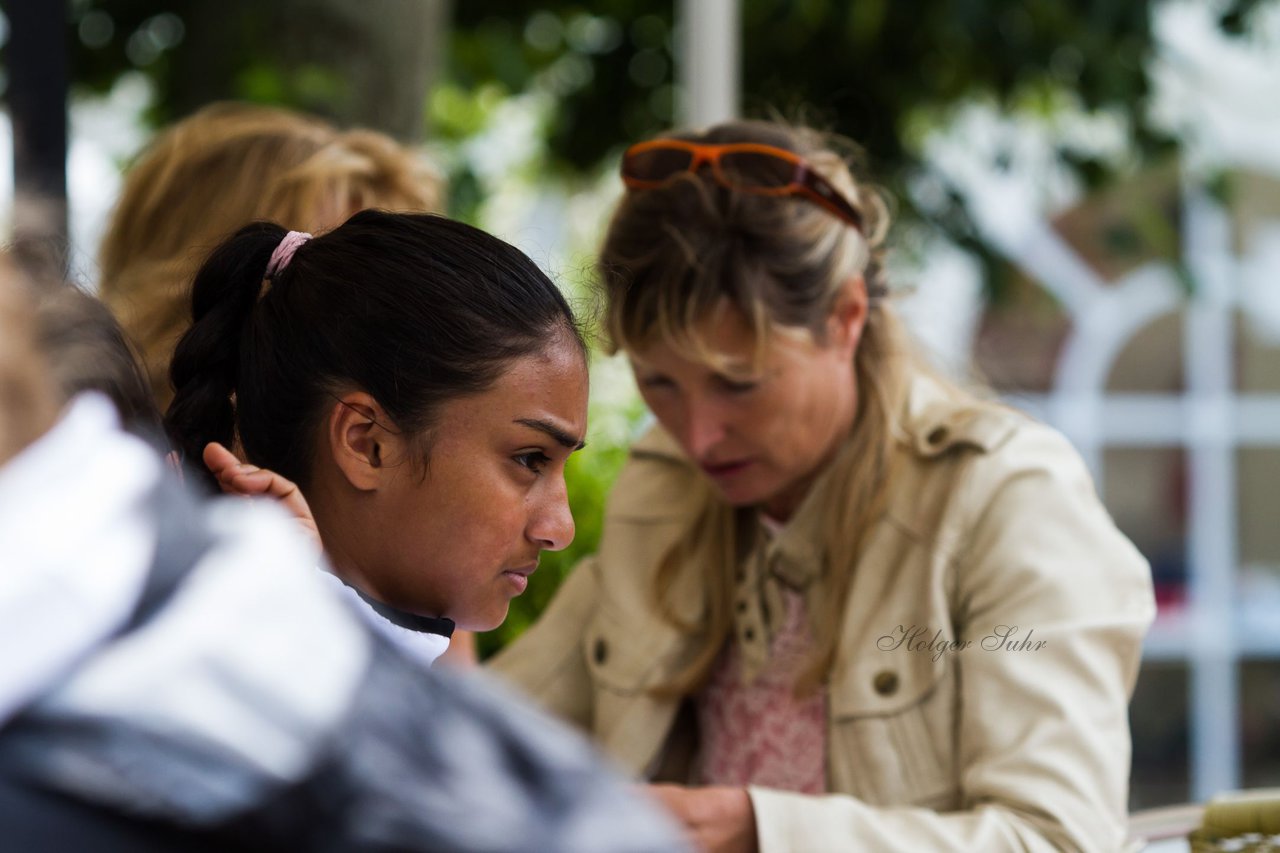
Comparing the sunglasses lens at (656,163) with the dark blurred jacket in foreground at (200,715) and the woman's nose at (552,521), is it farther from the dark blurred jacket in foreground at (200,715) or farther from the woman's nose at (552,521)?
the dark blurred jacket in foreground at (200,715)

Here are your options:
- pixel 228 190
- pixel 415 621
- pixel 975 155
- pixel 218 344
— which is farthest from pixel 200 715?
pixel 975 155

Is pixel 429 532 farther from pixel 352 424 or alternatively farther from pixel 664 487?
pixel 664 487

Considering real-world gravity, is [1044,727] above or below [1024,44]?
below

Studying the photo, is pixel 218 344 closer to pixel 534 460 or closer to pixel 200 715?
pixel 534 460

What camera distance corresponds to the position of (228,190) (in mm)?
2570

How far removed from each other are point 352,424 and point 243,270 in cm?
25

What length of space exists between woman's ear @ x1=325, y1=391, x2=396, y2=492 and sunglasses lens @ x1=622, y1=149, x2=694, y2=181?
0.84 meters

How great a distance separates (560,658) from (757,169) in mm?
831

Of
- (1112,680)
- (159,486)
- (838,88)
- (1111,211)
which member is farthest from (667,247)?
(1111,211)

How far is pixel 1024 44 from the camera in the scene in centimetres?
422

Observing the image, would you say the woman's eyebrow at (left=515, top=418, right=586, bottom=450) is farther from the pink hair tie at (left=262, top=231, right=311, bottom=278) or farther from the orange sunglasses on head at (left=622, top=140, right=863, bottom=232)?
the orange sunglasses on head at (left=622, top=140, right=863, bottom=232)

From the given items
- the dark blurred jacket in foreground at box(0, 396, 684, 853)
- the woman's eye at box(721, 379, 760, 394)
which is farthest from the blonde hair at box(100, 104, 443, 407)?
the dark blurred jacket in foreground at box(0, 396, 684, 853)

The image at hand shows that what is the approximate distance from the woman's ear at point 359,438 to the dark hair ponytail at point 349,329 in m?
0.01

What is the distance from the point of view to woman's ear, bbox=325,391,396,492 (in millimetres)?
1528
